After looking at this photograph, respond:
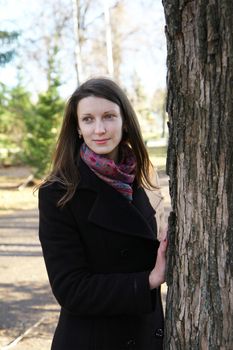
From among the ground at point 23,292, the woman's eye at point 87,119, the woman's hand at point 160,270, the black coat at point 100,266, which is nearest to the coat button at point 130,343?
the black coat at point 100,266

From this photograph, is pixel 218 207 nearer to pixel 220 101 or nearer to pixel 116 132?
pixel 220 101

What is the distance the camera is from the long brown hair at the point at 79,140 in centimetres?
186

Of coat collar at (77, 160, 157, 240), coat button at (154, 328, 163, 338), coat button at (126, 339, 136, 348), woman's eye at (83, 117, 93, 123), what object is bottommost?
coat button at (126, 339, 136, 348)

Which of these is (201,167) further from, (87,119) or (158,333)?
(158,333)

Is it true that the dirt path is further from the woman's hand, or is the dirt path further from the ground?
the woman's hand

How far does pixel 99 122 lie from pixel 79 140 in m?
0.20

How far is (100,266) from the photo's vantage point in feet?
5.99

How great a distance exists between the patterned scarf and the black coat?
0.02m

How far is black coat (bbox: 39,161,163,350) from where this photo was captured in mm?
1707

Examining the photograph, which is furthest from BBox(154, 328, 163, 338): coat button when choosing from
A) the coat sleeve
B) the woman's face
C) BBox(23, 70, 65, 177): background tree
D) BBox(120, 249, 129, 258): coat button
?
BBox(23, 70, 65, 177): background tree

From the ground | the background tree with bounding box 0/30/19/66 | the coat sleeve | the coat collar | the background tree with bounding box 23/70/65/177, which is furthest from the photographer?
the background tree with bounding box 23/70/65/177

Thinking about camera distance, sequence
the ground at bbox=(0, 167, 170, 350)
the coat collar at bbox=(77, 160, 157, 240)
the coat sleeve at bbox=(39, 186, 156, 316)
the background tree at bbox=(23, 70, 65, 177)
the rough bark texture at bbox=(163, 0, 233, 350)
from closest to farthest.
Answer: the rough bark texture at bbox=(163, 0, 233, 350) → the coat sleeve at bbox=(39, 186, 156, 316) → the coat collar at bbox=(77, 160, 157, 240) → the ground at bbox=(0, 167, 170, 350) → the background tree at bbox=(23, 70, 65, 177)

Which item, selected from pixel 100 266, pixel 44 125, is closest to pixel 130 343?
pixel 100 266

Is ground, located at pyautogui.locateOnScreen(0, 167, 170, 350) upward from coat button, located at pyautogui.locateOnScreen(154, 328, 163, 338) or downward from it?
downward
